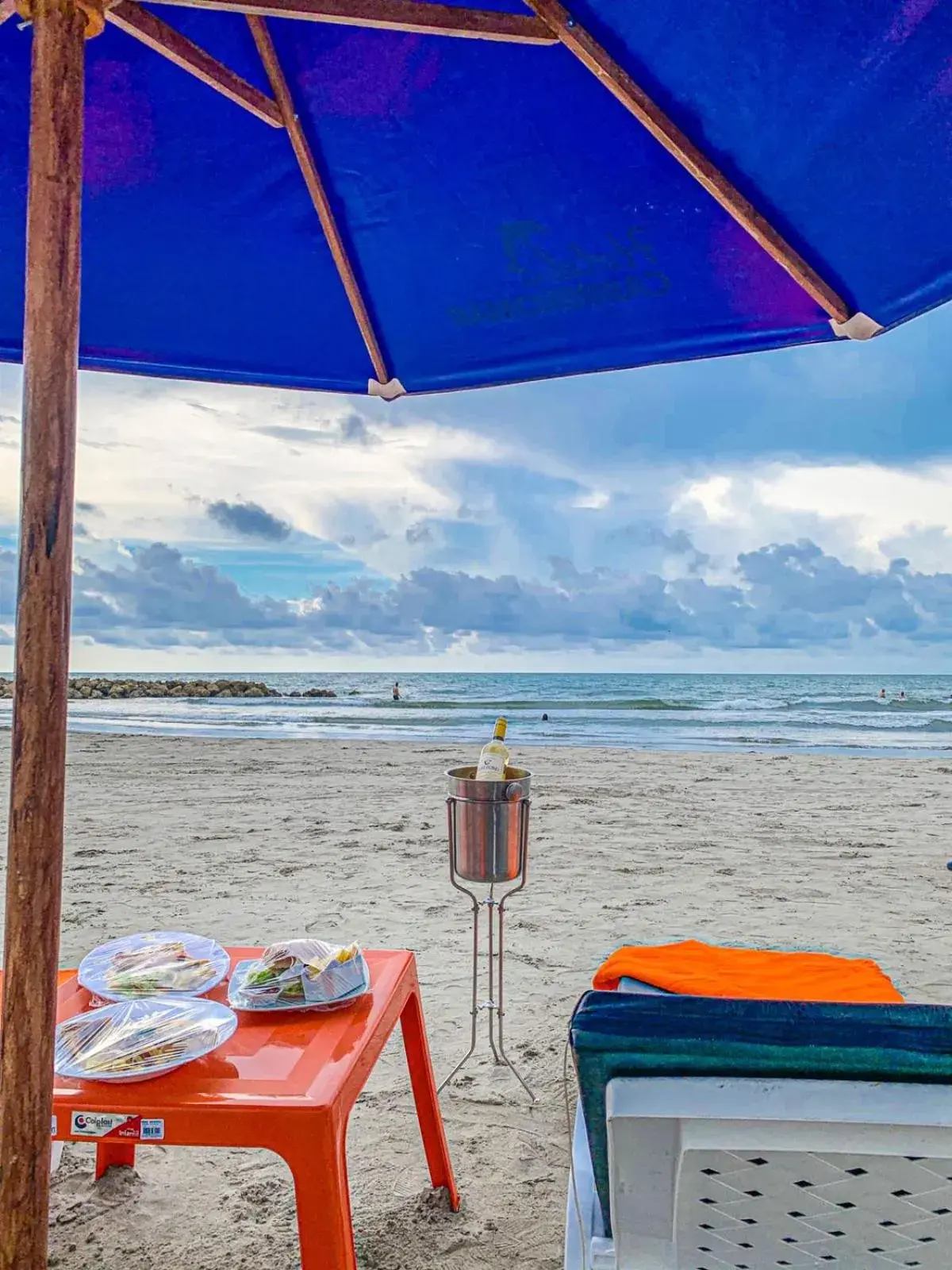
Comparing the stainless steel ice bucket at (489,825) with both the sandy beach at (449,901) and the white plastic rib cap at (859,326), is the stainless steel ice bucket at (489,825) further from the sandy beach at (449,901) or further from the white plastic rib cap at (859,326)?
the white plastic rib cap at (859,326)

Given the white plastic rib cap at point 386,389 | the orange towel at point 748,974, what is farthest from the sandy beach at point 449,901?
the white plastic rib cap at point 386,389

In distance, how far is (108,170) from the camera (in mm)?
2021

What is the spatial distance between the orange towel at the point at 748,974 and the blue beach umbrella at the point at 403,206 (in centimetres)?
127

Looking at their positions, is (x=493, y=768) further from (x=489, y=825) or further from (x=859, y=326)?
(x=859, y=326)

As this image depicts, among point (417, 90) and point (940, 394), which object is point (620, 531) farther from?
point (417, 90)

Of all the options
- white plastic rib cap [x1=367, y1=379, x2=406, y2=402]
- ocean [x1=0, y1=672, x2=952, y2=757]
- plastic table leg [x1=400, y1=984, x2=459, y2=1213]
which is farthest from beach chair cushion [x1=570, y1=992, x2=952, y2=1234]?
ocean [x1=0, y1=672, x2=952, y2=757]

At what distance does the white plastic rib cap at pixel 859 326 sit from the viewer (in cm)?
200

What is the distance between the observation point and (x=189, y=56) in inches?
63.3

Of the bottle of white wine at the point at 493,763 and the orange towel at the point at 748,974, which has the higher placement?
the bottle of white wine at the point at 493,763

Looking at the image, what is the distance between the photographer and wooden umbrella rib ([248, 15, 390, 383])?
1714 millimetres

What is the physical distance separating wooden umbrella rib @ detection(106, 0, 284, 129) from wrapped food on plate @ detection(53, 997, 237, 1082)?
5.26 ft

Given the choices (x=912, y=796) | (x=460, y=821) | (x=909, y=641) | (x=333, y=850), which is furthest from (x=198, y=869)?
(x=909, y=641)

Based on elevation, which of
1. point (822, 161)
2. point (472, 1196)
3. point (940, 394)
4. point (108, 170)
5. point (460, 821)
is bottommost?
point (472, 1196)

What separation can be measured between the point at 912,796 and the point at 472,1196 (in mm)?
7849
